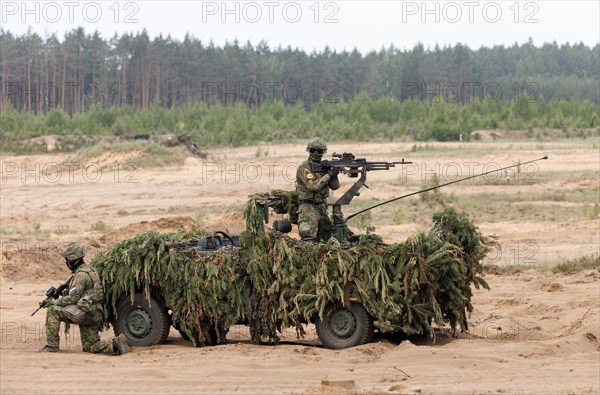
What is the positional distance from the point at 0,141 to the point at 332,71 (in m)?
51.2

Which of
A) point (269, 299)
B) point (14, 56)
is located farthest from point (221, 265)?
point (14, 56)

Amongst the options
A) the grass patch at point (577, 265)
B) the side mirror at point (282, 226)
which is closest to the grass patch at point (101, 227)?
the grass patch at point (577, 265)

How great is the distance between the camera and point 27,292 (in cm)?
1936

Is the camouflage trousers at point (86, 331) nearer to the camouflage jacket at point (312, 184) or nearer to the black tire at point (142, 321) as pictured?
the black tire at point (142, 321)

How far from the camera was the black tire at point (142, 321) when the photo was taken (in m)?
13.9

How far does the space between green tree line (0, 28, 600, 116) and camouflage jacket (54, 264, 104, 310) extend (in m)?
71.6

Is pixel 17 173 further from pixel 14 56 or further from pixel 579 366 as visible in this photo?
pixel 14 56

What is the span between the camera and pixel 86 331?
13555 millimetres

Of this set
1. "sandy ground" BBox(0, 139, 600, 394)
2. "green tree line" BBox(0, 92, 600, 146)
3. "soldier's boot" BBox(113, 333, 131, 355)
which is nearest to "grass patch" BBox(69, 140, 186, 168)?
"sandy ground" BBox(0, 139, 600, 394)

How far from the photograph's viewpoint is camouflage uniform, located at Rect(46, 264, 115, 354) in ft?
43.9

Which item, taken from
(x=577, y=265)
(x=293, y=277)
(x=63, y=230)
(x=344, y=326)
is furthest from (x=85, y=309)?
(x=63, y=230)

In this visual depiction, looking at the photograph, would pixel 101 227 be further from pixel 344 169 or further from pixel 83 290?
pixel 344 169

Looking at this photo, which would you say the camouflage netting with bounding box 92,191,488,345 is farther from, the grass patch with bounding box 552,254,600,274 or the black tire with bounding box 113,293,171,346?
the grass patch with bounding box 552,254,600,274

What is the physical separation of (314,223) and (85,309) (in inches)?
108
